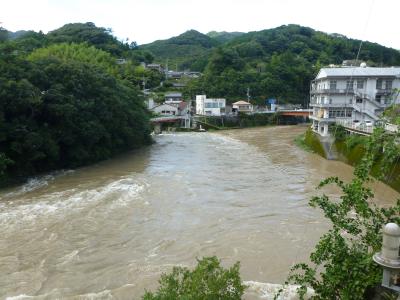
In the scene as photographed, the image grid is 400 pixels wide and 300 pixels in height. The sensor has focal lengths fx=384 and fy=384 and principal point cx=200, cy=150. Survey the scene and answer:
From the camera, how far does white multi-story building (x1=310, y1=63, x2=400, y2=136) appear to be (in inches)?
1155

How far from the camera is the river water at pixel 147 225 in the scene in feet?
31.2

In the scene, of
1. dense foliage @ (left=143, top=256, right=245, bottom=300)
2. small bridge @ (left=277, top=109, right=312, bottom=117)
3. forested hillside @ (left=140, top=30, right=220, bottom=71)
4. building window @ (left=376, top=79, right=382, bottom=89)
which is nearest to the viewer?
dense foliage @ (left=143, top=256, right=245, bottom=300)

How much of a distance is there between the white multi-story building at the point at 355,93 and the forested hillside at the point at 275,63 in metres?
30.6

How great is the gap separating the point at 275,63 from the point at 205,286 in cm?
6853

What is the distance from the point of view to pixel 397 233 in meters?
4.20

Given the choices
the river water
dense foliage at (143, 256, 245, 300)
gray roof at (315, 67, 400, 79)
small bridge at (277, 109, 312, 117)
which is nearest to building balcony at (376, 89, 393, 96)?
gray roof at (315, 67, 400, 79)

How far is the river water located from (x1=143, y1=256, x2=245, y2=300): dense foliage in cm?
295

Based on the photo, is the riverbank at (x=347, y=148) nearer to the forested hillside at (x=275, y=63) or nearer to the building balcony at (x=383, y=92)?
the building balcony at (x=383, y=92)

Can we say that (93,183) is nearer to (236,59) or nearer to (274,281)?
(274,281)

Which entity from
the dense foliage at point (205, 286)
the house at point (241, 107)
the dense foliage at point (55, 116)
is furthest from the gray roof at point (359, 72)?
the dense foliage at point (205, 286)

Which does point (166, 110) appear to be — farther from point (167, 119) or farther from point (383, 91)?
point (383, 91)

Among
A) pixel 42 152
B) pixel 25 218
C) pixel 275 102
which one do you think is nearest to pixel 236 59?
pixel 275 102

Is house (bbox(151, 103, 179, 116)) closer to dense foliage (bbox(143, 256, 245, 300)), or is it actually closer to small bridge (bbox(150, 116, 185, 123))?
small bridge (bbox(150, 116, 185, 123))

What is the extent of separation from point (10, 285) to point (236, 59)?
219 feet
